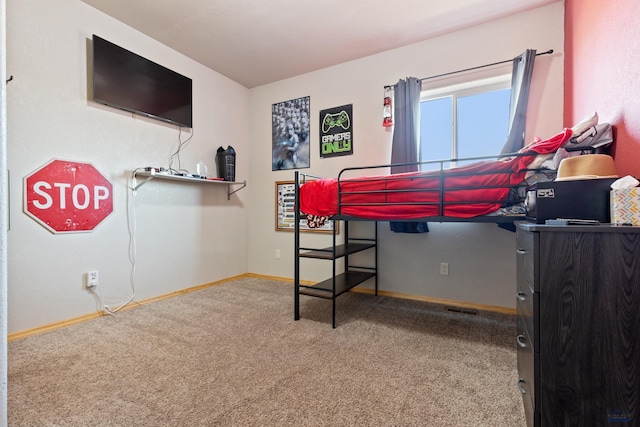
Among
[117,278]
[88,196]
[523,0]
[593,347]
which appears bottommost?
[117,278]

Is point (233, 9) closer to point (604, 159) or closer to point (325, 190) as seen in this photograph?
point (325, 190)

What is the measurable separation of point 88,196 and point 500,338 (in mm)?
3375

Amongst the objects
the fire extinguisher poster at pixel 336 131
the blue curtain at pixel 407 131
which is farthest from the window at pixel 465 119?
the fire extinguisher poster at pixel 336 131

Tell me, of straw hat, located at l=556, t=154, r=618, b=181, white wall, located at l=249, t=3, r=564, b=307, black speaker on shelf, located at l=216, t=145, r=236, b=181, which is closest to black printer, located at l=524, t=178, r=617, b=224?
straw hat, located at l=556, t=154, r=618, b=181

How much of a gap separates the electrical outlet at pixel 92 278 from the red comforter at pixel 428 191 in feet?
6.22

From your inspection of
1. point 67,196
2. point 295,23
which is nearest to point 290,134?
point 295,23

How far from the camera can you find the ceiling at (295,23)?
90.2 inches

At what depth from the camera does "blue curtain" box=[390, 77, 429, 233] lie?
269 centimetres

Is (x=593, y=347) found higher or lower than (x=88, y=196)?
lower

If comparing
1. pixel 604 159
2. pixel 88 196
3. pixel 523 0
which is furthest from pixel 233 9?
pixel 604 159

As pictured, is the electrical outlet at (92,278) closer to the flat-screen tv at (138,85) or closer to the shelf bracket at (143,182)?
the shelf bracket at (143,182)

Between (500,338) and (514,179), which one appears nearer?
(514,179)

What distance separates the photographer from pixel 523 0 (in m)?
2.23

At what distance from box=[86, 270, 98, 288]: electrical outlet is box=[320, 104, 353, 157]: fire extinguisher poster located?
248 centimetres
